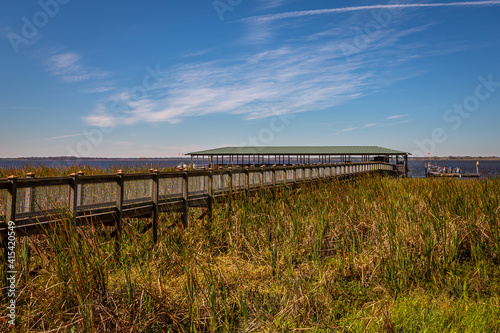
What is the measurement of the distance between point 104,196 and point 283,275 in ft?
14.3

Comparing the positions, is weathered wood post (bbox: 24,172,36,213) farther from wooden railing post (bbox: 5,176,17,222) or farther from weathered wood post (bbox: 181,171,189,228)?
weathered wood post (bbox: 181,171,189,228)

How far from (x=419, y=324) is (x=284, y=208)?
170 inches

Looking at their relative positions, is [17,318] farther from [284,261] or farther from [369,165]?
[369,165]

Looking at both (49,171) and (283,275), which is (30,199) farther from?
(49,171)

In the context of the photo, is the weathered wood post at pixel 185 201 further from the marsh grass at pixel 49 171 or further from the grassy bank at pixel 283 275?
the marsh grass at pixel 49 171

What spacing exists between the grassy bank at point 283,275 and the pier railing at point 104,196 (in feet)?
1.84

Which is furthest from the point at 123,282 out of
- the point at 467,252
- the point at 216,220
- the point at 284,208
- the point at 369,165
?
the point at 369,165

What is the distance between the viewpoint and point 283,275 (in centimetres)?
559

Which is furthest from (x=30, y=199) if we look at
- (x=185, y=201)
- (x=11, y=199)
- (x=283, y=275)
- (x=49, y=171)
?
(x=49, y=171)

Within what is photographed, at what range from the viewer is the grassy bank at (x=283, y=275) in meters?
4.10

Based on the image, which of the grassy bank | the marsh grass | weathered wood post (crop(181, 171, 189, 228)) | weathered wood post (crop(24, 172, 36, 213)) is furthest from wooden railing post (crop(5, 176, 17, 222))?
the marsh grass

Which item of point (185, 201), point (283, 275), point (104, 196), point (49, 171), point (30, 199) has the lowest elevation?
point (283, 275)

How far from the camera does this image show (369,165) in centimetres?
3044

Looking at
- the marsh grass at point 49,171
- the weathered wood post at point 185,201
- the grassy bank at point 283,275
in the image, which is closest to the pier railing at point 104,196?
the weathered wood post at point 185,201
